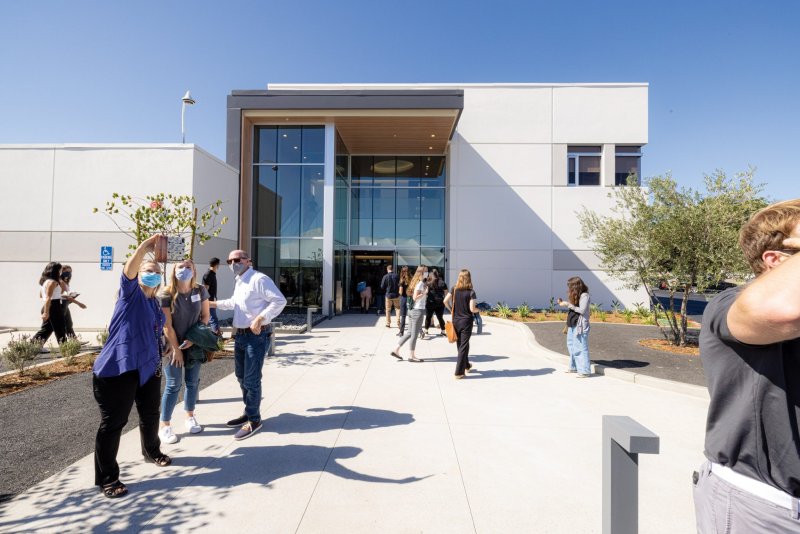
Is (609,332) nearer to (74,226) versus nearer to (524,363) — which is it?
(524,363)

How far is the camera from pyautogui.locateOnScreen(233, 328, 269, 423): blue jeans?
13.4ft

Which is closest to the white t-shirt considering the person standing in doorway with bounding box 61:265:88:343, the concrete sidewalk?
the concrete sidewalk

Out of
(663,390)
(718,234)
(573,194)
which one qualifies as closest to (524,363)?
(663,390)

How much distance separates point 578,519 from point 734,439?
2063 millimetres

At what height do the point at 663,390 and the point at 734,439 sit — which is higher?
the point at 734,439

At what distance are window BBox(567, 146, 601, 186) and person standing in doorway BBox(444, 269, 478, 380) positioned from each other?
1332 cm

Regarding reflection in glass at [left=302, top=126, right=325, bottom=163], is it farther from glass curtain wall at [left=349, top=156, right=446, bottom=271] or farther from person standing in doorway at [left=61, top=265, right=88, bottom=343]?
person standing in doorway at [left=61, top=265, right=88, bottom=343]

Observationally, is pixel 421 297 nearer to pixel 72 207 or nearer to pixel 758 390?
pixel 758 390

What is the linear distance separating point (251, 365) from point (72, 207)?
1209cm

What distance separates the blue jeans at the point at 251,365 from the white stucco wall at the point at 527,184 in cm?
1352

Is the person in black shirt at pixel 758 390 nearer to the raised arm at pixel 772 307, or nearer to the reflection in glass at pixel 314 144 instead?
the raised arm at pixel 772 307

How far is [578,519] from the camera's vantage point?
276 cm


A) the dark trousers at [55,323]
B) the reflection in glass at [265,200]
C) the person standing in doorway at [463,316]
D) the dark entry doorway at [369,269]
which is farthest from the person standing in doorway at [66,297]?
the dark entry doorway at [369,269]

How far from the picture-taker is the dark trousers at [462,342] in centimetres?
640
